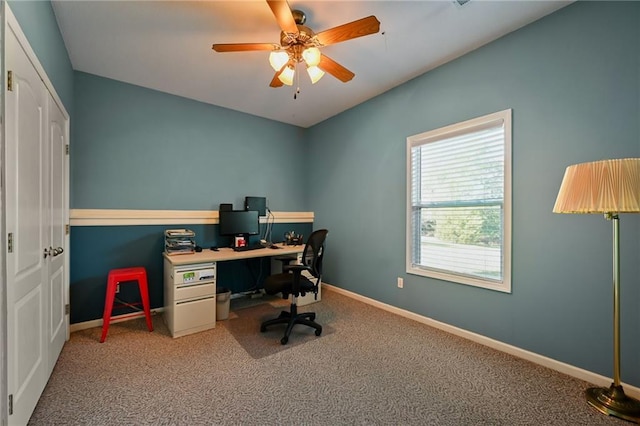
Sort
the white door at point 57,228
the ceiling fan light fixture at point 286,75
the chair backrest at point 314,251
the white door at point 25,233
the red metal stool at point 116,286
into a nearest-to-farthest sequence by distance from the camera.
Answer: the white door at point 25,233 < the white door at point 57,228 < the ceiling fan light fixture at point 286,75 < the red metal stool at point 116,286 < the chair backrest at point 314,251

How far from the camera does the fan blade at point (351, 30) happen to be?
63.2 inches

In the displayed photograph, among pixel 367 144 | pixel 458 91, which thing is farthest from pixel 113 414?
pixel 458 91

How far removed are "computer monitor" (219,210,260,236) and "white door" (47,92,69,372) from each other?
1459 millimetres

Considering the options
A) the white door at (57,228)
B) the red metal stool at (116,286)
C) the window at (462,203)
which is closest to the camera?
the white door at (57,228)

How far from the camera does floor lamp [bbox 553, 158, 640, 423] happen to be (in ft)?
4.55

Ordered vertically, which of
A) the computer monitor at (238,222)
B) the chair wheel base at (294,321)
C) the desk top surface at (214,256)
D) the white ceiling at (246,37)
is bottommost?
the chair wheel base at (294,321)

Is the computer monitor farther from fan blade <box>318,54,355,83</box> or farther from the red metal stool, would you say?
fan blade <box>318,54,355,83</box>

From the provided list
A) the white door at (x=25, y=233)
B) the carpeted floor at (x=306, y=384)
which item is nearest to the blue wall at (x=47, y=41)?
the white door at (x=25, y=233)

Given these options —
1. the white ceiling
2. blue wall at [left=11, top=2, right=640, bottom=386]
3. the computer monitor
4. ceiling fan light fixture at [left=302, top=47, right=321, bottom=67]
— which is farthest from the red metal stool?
ceiling fan light fixture at [left=302, top=47, right=321, bottom=67]

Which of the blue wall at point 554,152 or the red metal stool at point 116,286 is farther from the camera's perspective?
the red metal stool at point 116,286

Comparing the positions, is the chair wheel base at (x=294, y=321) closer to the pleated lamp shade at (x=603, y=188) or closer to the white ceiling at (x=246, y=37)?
the pleated lamp shade at (x=603, y=188)

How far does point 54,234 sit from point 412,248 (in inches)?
126

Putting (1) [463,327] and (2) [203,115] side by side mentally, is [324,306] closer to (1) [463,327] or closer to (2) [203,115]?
(1) [463,327]

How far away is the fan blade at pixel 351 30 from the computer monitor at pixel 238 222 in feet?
7.40
